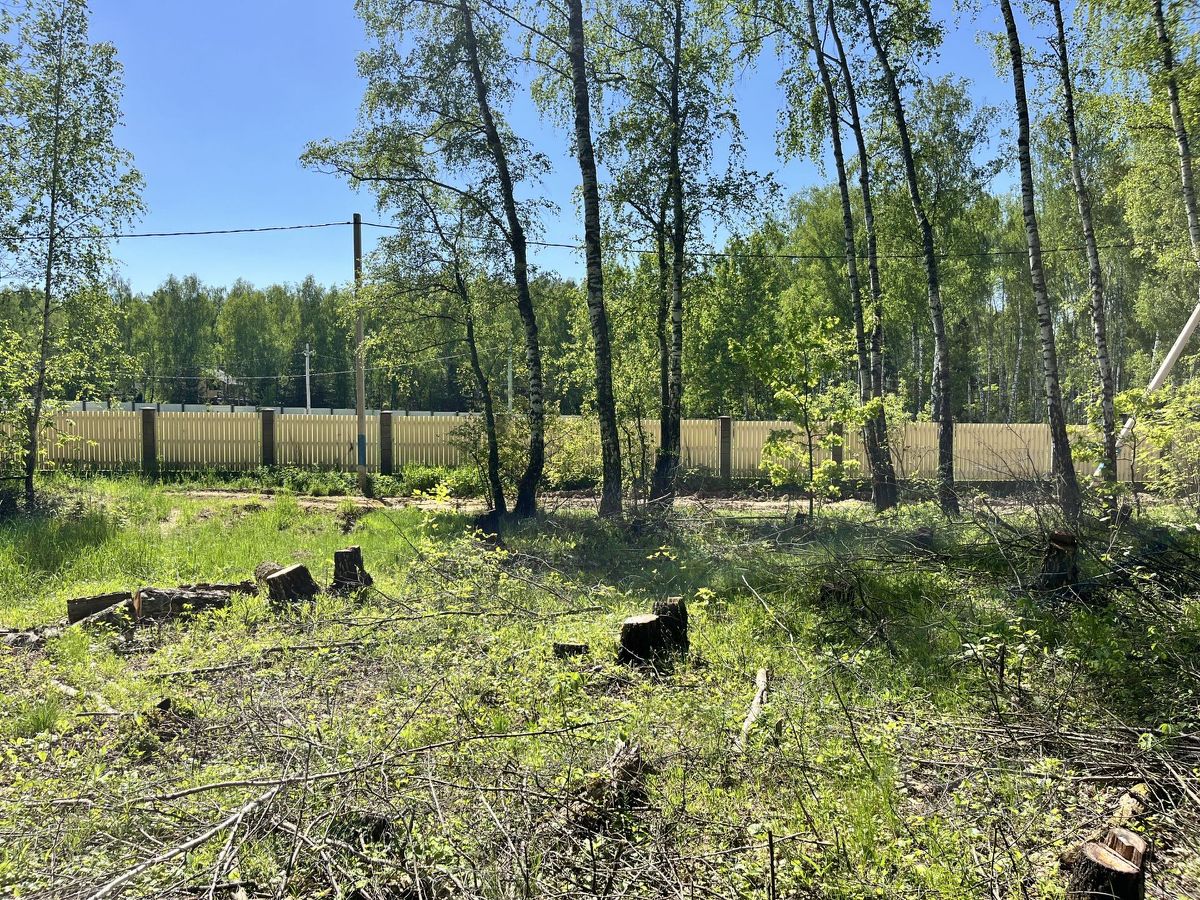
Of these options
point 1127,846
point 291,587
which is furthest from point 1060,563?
point 291,587

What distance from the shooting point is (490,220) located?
12.8m

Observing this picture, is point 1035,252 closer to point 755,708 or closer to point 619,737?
point 755,708

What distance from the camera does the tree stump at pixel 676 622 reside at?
207 inches

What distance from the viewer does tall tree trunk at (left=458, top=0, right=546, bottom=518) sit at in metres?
12.4

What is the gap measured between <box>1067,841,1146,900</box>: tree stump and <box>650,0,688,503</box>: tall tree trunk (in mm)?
10618

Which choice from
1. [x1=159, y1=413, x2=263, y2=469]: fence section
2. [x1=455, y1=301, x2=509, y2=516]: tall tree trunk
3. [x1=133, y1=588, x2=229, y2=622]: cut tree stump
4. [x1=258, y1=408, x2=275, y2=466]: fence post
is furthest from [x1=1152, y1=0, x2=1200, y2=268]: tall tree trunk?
[x1=159, y1=413, x2=263, y2=469]: fence section

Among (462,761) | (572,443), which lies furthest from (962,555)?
(572,443)

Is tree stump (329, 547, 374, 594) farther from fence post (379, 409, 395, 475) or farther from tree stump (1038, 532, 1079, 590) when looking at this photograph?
fence post (379, 409, 395, 475)

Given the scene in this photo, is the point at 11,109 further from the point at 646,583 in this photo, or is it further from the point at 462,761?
the point at 462,761

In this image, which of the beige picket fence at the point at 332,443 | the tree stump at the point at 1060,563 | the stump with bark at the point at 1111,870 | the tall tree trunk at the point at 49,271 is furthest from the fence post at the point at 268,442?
the stump with bark at the point at 1111,870

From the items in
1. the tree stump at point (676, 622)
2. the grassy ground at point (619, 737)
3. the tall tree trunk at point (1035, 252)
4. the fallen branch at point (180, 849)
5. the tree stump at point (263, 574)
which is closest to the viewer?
the fallen branch at point (180, 849)

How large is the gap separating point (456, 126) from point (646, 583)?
8.64 m

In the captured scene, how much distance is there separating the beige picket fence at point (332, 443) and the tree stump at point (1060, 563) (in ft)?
42.1

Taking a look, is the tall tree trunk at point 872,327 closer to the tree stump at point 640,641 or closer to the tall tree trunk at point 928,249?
the tall tree trunk at point 928,249
